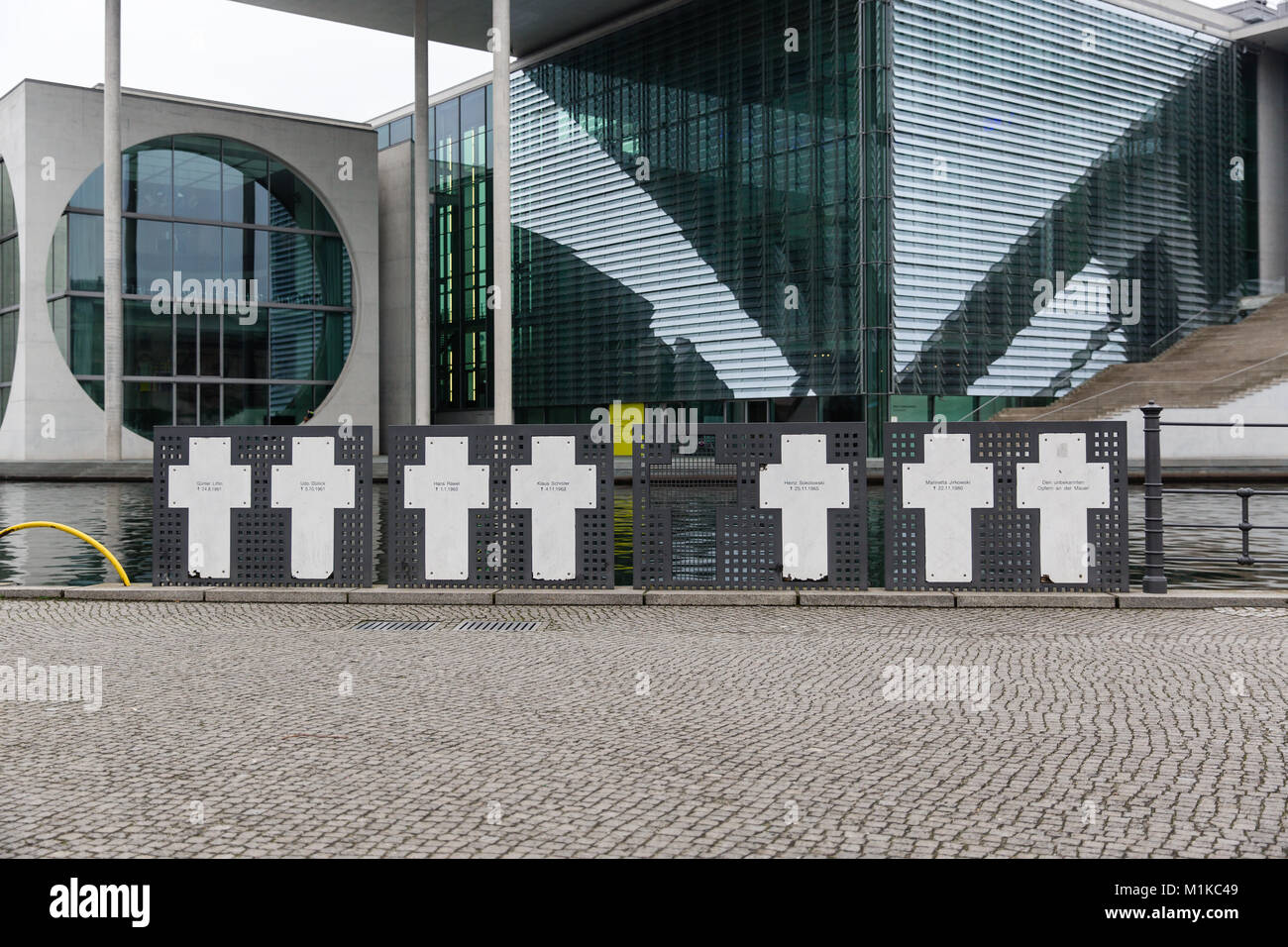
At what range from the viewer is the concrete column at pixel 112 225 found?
4025cm

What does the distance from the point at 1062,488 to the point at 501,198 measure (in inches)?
1020

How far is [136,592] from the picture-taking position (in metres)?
11.6

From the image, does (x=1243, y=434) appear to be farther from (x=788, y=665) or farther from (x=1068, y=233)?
(x=788, y=665)

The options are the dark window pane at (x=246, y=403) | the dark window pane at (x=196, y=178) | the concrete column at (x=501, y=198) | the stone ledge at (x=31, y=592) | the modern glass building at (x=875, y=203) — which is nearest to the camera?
the stone ledge at (x=31, y=592)

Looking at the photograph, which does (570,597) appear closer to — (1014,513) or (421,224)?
(1014,513)

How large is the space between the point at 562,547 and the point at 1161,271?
3825cm

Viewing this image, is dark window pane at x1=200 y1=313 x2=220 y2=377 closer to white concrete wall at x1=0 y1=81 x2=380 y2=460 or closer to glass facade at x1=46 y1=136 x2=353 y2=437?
glass facade at x1=46 y1=136 x2=353 y2=437

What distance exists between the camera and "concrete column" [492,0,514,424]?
113 feet

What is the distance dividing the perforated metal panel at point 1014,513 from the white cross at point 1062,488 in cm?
4

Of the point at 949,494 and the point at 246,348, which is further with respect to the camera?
the point at 246,348

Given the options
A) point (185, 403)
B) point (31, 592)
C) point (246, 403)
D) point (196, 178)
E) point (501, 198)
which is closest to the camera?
point (31, 592)

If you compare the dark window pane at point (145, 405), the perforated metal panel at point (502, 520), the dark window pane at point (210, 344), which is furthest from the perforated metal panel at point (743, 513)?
the dark window pane at point (210, 344)

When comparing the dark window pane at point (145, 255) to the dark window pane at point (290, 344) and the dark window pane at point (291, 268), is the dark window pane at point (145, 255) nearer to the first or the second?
the dark window pane at point (291, 268)

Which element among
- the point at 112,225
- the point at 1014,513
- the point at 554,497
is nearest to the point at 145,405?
the point at 112,225
